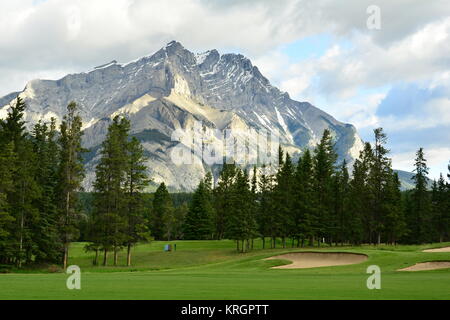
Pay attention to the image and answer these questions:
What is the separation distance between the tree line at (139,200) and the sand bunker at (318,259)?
17568 mm

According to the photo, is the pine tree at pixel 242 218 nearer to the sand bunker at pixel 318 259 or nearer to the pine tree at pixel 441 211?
the sand bunker at pixel 318 259

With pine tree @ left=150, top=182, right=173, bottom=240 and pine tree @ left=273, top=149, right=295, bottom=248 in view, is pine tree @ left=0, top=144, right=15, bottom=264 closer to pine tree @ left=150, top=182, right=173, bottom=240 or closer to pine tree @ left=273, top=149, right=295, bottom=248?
pine tree @ left=273, top=149, right=295, bottom=248

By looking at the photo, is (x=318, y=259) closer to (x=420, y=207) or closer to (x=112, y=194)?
(x=112, y=194)

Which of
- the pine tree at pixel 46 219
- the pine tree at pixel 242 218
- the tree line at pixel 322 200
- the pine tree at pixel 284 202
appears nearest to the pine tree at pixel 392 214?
the tree line at pixel 322 200

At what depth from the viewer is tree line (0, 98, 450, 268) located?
5622 centimetres

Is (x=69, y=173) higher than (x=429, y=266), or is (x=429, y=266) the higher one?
(x=69, y=173)

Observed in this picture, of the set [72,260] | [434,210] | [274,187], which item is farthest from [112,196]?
[434,210]

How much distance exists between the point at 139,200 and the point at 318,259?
24.1 metres

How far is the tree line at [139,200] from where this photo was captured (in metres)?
56.2

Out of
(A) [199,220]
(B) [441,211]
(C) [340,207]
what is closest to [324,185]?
(C) [340,207]

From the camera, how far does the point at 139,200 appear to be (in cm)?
6291

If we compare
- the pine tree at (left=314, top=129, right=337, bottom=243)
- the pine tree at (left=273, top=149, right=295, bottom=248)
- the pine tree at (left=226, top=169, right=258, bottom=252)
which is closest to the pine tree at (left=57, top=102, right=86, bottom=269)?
the pine tree at (left=226, top=169, right=258, bottom=252)
